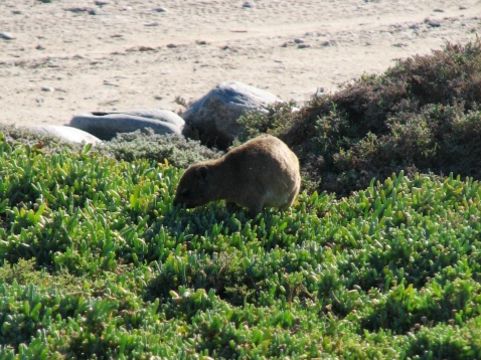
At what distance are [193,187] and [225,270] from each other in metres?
1.30

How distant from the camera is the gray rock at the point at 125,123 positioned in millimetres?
12016

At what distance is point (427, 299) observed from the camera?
274 inches

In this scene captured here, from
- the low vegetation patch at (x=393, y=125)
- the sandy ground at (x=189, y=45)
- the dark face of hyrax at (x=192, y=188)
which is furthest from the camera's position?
the sandy ground at (x=189, y=45)

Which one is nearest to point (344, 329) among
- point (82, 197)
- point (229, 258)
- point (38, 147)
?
point (229, 258)

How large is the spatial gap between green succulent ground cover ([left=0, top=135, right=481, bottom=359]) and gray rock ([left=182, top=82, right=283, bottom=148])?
8.82 ft

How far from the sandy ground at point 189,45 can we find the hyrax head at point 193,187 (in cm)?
516

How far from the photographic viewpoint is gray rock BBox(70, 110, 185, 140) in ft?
39.4

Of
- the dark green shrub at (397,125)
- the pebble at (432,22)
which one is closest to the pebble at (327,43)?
the pebble at (432,22)

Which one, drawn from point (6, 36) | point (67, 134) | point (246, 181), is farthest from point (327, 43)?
point (246, 181)

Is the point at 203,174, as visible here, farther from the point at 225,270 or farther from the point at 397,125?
the point at 397,125

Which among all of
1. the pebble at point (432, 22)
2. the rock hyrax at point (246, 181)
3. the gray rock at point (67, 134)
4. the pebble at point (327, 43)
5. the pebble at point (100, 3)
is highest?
the rock hyrax at point (246, 181)

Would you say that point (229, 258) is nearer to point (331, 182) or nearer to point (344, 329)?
point (344, 329)

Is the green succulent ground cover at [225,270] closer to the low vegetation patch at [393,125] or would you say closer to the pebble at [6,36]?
the low vegetation patch at [393,125]

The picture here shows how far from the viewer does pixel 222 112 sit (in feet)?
39.5
